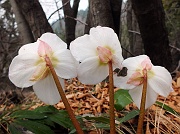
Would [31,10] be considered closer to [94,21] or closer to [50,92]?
[94,21]

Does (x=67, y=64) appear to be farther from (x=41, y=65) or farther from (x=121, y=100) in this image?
(x=121, y=100)

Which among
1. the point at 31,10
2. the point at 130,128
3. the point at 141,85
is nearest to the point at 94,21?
the point at 31,10

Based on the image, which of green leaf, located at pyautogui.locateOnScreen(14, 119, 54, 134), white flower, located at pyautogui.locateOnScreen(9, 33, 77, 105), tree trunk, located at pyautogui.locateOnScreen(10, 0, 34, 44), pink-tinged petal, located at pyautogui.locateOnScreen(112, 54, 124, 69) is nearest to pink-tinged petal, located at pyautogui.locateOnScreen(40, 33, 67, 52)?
white flower, located at pyautogui.locateOnScreen(9, 33, 77, 105)

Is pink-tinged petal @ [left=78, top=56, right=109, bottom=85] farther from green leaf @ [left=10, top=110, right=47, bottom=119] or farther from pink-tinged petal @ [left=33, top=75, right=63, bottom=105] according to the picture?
green leaf @ [left=10, top=110, right=47, bottom=119]

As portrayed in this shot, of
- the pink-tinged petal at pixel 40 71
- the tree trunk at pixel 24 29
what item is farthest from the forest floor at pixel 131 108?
the tree trunk at pixel 24 29

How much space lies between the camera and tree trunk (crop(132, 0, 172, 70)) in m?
1.75

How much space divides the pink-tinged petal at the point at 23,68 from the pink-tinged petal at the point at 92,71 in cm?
9

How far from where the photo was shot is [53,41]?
0.57 meters

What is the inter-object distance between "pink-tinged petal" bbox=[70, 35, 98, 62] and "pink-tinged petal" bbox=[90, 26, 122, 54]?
11 millimetres

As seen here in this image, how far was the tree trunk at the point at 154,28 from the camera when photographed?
1.75 metres

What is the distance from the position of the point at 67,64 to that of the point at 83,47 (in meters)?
0.05

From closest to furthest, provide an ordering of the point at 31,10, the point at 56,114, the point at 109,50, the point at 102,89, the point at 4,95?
the point at 109,50, the point at 56,114, the point at 102,89, the point at 31,10, the point at 4,95

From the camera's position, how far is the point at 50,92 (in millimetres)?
599

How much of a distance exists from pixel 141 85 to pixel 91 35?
146 mm
